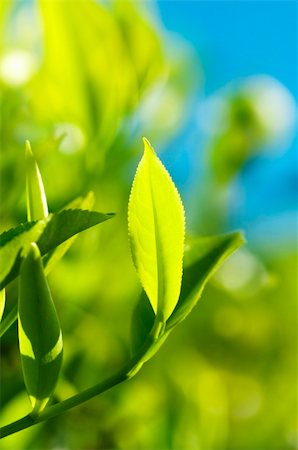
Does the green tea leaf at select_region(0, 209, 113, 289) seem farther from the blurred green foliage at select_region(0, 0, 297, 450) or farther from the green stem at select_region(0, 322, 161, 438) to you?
the blurred green foliage at select_region(0, 0, 297, 450)

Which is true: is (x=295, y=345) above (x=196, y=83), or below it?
below

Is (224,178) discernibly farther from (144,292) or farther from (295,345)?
(144,292)

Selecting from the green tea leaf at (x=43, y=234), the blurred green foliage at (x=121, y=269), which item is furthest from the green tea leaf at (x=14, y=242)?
the blurred green foliage at (x=121, y=269)

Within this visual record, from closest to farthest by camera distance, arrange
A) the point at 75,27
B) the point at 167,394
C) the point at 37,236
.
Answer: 1. the point at 37,236
2. the point at 75,27
3. the point at 167,394

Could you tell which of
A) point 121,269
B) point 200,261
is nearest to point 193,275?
point 200,261

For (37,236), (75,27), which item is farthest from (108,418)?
(37,236)

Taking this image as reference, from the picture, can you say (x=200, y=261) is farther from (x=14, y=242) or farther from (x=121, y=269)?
(x=121, y=269)

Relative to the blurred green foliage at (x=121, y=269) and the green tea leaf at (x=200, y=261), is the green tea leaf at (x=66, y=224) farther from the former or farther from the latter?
the blurred green foliage at (x=121, y=269)
